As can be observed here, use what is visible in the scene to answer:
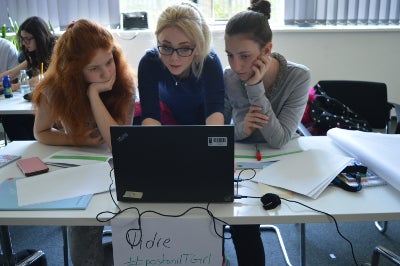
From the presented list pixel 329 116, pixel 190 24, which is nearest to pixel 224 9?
pixel 329 116

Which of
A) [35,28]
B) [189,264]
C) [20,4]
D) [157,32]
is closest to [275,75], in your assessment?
[157,32]

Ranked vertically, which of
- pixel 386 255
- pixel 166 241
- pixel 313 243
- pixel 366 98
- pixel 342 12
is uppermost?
pixel 342 12

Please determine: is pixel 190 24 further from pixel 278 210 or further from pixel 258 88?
pixel 278 210

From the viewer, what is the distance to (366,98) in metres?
2.22

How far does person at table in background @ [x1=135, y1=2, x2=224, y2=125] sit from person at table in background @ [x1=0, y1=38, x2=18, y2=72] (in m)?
2.02

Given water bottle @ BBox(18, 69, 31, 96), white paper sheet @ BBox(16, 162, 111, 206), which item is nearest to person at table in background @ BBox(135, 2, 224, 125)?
white paper sheet @ BBox(16, 162, 111, 206)

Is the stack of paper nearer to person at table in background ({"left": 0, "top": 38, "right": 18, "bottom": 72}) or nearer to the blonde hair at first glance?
the blonde hair

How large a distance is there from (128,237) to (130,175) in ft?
0.51

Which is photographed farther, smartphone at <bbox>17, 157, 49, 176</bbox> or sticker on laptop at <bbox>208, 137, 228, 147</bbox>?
smartphone at <bbox>17, 157, 49, 176</bbox>

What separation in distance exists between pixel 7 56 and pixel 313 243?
2.67 m

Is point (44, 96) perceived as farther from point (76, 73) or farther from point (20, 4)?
point (20, 4)

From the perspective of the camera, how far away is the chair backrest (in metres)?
2.20

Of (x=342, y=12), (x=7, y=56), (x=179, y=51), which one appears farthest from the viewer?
(x=342, y=12)

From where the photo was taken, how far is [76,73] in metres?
1.47
